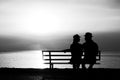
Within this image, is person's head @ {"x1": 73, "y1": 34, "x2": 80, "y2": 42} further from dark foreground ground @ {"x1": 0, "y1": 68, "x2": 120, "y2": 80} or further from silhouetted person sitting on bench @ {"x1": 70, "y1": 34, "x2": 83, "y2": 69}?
dark foreground ground @ {"x1": 0, "y1": 68, "x2": 120, "y2": 80}

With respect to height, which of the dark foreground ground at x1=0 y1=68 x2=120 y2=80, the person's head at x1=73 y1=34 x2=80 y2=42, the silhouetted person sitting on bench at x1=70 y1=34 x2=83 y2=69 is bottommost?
the dark foreground ground at x1=0 y1=68 x2=120 y2=80

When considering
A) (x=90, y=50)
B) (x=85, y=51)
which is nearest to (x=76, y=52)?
(x=85, y=51)

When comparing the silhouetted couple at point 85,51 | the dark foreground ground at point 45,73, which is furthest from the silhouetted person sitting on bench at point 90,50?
the dark foreground ground at point 45,73

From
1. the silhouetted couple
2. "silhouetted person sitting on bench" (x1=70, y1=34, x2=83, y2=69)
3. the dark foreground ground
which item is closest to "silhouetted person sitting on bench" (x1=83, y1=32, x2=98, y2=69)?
the silhouetted couple

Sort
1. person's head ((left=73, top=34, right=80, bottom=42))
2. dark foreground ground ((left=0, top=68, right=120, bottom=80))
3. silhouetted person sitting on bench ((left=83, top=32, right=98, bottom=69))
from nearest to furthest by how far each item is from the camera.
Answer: dark foreground ground ((left=0, top=68, right=120, bottom=80)) < person's head ((left=73, top=34, right=80, bottom=42)) < silhouetted person sitting on bench ((left=83, top=32, right=98, bottom=69))

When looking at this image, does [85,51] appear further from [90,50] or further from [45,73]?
[45,73]

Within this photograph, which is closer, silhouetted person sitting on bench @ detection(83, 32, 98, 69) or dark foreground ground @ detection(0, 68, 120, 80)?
dark foreground ground @ detection(0, 68, 120, 80)

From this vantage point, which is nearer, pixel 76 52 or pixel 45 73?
pixel 76 52

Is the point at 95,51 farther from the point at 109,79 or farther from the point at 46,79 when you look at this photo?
the point at 46,79

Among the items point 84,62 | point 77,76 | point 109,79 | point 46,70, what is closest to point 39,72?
point 46,70

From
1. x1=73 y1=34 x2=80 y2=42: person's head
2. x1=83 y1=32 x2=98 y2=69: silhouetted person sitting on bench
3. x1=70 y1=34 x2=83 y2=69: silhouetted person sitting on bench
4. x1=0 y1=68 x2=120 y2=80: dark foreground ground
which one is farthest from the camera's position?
x1=70 y1=34 x2=83 y2=69: silhouetted person sitting on bench

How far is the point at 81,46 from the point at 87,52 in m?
0.40

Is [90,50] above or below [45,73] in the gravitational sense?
above

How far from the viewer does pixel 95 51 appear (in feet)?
45.6
